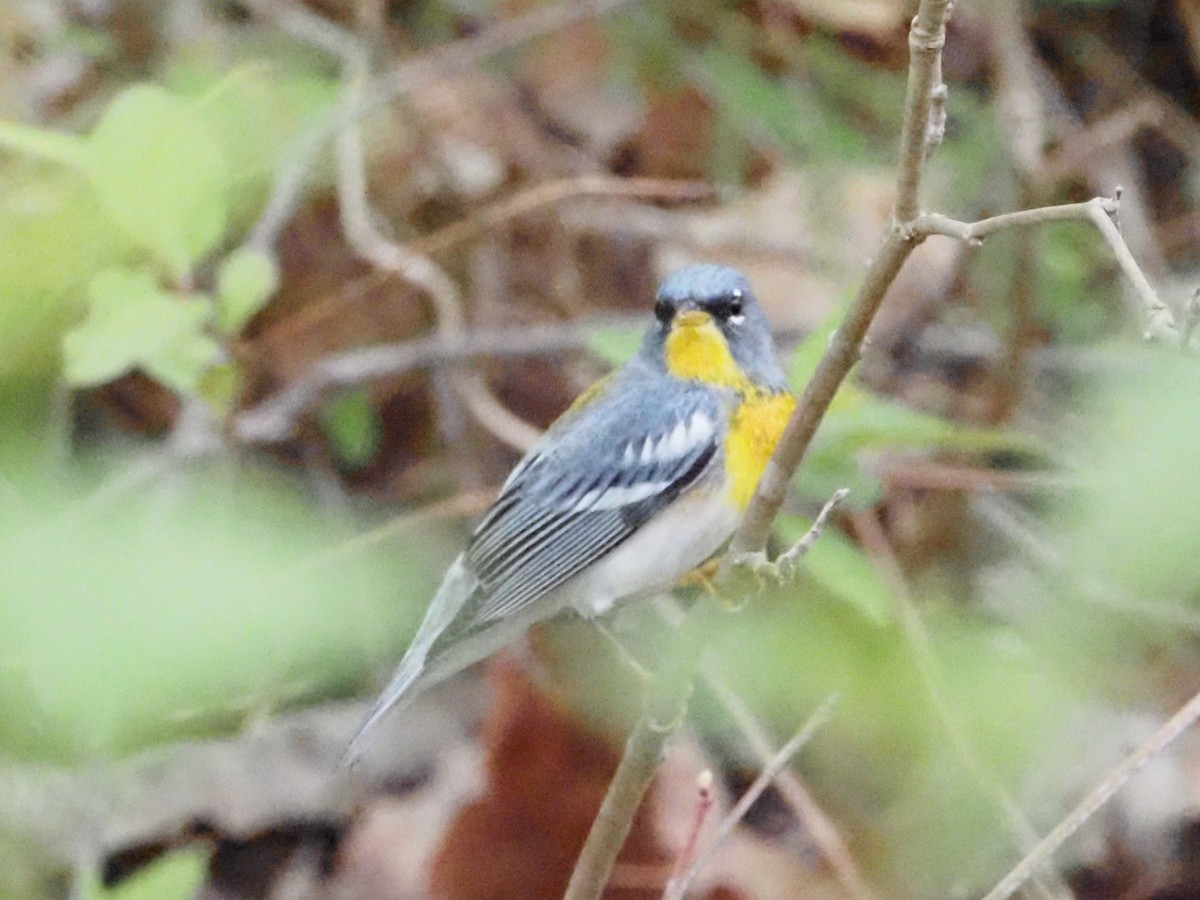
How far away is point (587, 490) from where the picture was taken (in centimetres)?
277

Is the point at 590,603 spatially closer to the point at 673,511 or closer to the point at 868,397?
the point at 673,511

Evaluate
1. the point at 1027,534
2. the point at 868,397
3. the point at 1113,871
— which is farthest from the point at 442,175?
the point at 1113,871

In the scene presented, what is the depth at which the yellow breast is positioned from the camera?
256 centimetres

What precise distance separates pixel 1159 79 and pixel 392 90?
2.66 meters

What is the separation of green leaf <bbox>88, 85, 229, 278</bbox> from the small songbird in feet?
2.35

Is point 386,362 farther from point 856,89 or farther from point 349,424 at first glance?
point 856,89

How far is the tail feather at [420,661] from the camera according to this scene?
2350 mm

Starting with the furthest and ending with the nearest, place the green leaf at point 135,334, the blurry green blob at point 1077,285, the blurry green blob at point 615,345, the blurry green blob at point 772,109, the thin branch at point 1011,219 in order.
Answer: the blurry green blob at point 772,109, the blurry green blob at point 1077,285, the blurry green blob at point 615,345, the green leaf at point 135,334, the thin branch at point 1011,219

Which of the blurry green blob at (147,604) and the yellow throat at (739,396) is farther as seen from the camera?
the yellow throat at (739,396)

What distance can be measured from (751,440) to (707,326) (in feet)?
0.80

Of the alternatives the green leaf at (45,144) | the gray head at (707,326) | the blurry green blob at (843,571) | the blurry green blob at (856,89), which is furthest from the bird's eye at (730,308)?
the blurry green blob at (856,89)

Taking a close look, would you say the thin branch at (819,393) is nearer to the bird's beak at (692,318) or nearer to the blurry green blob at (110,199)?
the blurry green blob at (110,199)

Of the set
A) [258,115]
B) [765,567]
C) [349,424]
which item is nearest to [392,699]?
[765,567]

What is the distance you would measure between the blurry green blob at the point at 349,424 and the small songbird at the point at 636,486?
4.06ft
